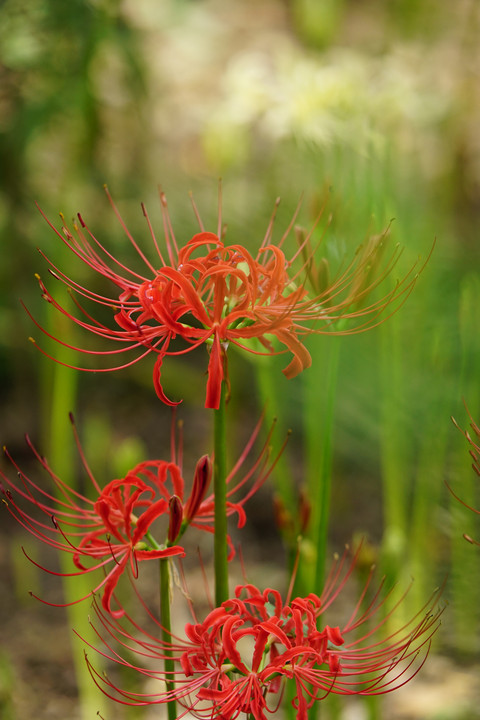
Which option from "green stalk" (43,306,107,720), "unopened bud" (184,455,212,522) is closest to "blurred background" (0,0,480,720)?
"green stalk" (43,306,107,720)

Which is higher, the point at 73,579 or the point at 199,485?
the point at 199,485

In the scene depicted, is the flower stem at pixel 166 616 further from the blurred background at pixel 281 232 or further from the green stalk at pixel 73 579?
the green stalk at pixel 73 579

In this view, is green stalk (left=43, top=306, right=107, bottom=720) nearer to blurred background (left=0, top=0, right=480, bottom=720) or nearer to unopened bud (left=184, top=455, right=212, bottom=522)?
blurred background (left=0, top=0, right=480, bottom=720)

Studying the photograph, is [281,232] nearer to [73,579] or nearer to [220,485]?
[73,579]

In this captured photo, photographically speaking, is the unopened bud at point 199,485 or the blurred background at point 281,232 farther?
the blurred background at point 281,232

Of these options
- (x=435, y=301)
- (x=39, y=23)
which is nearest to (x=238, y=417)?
(x=435, y=301)

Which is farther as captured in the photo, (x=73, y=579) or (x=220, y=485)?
(x=73, y=579)

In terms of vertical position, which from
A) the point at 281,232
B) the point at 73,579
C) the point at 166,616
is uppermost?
the point at 281,232

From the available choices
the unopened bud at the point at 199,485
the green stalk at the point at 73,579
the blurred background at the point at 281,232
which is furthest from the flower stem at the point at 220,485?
the green stalk at the point at 73,579

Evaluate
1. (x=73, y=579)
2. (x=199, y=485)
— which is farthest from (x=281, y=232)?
(x=199, y=485)
